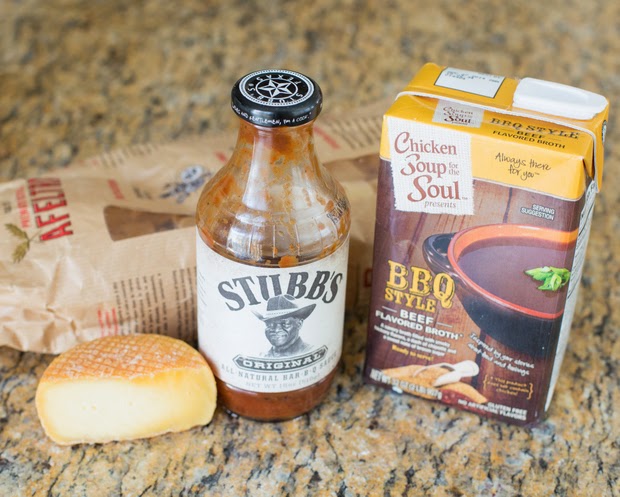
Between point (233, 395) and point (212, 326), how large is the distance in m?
0.08

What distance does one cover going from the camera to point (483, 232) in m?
0.78

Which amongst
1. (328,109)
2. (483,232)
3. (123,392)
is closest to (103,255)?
(123,392)

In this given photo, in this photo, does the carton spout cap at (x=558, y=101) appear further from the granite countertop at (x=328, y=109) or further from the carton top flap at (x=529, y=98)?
the granite countertop at (x=328, y=109)

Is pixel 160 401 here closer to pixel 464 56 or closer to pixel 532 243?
pixel 532 243

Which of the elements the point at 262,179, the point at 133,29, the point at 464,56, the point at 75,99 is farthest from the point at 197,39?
the point at 262,179

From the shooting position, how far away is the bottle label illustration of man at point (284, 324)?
Answer: 797 millimetres

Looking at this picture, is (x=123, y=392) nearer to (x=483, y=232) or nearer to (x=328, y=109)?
(x=483, y=232)

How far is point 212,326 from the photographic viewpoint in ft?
2.78

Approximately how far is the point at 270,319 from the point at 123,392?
0.55 feet

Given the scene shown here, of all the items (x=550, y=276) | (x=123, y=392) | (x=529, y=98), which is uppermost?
(x=529, y=98)

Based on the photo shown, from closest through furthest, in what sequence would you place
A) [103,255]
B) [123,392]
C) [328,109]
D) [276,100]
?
[276,100] < [123,392] < [103,255] < [328,109]

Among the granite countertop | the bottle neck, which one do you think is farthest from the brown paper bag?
the bottle neck

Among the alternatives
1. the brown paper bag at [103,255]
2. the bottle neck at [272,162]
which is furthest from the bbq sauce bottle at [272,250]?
the brown paper bag at [103,255]

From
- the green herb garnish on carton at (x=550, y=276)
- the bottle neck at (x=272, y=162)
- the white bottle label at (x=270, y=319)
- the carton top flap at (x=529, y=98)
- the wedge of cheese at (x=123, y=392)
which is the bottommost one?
the wedge of cheese at (x=123, y=392)
